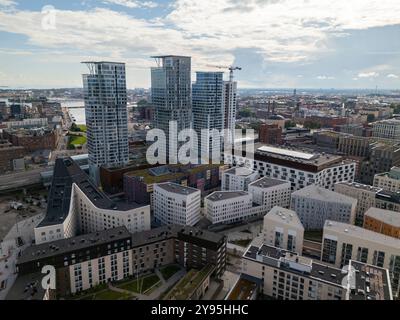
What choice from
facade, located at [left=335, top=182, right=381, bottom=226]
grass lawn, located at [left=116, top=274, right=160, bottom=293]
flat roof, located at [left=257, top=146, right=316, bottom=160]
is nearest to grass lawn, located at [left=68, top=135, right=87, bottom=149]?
flat roof, located at [left=257, top=146, right=316, bottom=160]

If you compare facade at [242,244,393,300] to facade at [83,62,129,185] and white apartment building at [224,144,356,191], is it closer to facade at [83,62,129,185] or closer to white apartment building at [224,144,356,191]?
white apartment building at [224,144,356,191]

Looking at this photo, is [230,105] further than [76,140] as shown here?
No

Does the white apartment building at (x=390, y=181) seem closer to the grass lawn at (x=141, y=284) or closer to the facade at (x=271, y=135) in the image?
the facade at (x=271, y=135)

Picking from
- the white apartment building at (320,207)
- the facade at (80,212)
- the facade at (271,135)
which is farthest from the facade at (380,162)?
the facade at (80,212)

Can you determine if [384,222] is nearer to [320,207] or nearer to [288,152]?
[320,207]

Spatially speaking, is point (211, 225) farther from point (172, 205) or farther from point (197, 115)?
point (197, 115)

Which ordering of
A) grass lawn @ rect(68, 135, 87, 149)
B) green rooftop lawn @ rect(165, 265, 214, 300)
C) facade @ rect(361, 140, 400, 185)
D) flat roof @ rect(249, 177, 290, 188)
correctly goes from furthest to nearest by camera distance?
grass lawn @ rect(68, 135, 87, 149) < facade @ rect(361, 140, 400, 185) < flat roof @ rect(249, 177, 290, 188) < green rooftop lawn @ rect(165, 265, 214, 300)

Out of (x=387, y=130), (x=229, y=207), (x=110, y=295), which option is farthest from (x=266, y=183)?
(x=387, y=130)
